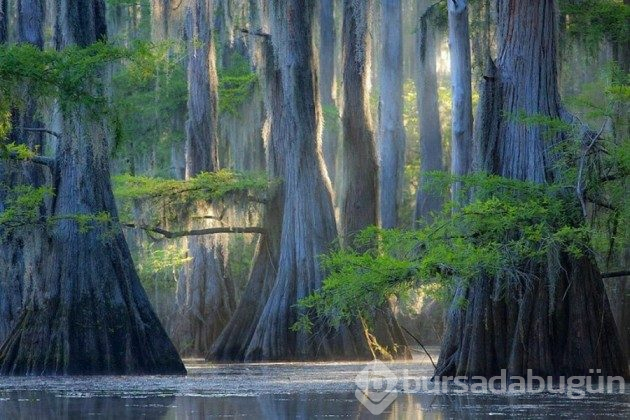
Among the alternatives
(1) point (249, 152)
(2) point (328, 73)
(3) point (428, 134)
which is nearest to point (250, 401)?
(1) point (249, 152)

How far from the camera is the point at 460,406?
463 inches

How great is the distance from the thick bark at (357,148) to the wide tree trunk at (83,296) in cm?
689

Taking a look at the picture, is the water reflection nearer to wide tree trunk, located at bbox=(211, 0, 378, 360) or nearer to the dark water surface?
the dark water surface

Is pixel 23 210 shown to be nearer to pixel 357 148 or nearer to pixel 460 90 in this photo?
pixel 460 90

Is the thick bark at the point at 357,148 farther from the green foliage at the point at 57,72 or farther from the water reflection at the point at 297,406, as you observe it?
the water reflection at the point at 297,406

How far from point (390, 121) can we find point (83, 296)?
494 inches

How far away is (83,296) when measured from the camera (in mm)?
17734

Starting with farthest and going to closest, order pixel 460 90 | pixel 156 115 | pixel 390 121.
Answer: pixel 156 115
pixel 390 121
pixel 460 90

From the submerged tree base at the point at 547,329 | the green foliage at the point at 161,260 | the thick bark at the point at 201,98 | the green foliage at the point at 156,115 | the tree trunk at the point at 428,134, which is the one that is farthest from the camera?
the green foliage at the point at 156,115

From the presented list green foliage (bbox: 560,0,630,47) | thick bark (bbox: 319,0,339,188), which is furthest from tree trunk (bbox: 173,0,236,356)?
green foliage (bbox: 560,0,630,47)

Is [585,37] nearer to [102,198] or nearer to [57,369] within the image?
[102,198]

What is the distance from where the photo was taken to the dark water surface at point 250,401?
36.3ft

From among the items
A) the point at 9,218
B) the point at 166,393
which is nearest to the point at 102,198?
the point at 9,218

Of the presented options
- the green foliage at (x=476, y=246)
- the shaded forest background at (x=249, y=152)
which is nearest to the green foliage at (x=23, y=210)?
the shaded forest background at (x=249, y=152)
